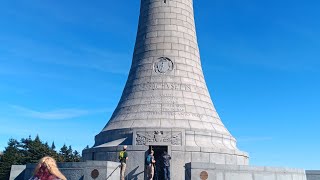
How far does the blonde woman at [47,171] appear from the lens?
409 centimetres

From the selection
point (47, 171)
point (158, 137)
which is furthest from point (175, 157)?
point (47, 171)

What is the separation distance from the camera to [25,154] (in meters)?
43.8

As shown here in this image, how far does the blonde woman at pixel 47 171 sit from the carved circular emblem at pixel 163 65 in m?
15.9

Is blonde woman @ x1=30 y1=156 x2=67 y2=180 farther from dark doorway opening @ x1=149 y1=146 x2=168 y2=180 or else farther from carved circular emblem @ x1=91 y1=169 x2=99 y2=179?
dark doorway opening @ x1=149 y1=146 x2=168 y2=180

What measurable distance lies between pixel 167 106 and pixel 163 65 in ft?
8.35

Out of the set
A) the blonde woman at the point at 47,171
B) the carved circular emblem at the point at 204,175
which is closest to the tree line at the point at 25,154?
the carved circular emblem at the point at 204,175

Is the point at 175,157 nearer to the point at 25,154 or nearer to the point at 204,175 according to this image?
the point at 204,175

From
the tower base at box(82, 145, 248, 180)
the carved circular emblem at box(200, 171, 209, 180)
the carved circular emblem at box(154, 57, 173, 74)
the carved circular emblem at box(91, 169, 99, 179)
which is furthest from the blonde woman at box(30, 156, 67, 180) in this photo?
the carved circular emblem at box(154, 57, 173, 74)

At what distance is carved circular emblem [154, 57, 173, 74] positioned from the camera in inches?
788

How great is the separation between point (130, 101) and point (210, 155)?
540cm

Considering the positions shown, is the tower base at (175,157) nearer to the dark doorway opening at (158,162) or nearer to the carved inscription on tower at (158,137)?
the dark doorway opening at (158,162)

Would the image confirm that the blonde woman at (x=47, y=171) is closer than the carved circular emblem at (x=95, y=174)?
Yes

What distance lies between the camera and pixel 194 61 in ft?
69.1

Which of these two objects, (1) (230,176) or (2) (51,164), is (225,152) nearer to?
(1) (230,176)
